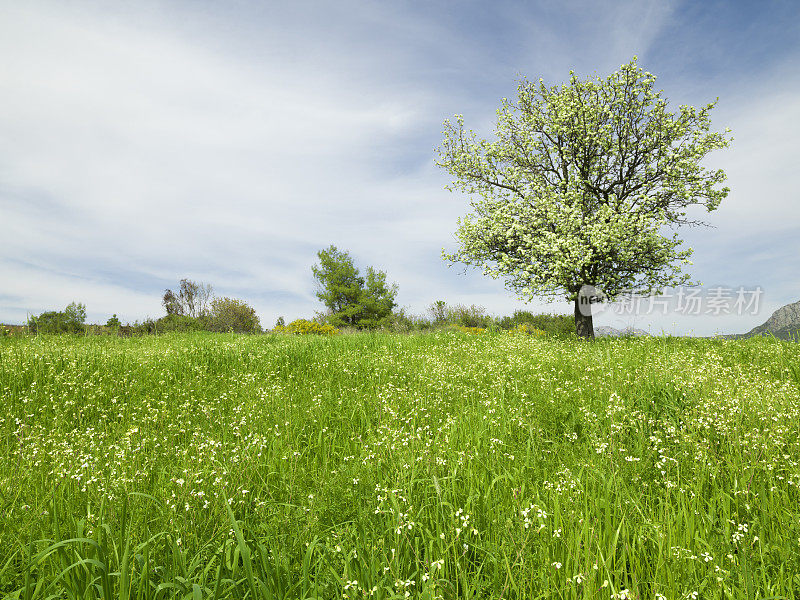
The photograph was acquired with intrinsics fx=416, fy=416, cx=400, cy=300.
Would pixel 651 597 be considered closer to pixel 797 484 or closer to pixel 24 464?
pixel 797 484

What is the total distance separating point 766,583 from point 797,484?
1.46 metres

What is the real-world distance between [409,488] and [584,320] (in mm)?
17969

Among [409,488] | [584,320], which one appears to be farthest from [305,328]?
[409,488]

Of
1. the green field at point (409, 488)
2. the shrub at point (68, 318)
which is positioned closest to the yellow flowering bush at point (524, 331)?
the green field at point (409, 488)

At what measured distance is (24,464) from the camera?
5012mm

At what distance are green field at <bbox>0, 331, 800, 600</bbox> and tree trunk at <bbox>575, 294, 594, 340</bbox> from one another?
34.9 feet

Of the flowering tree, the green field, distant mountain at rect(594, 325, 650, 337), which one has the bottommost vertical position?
the green field

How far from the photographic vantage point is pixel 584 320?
19484 millimetres

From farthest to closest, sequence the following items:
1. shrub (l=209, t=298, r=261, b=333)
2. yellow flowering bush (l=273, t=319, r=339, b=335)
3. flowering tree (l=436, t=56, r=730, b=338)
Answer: shrub (l=209, t=298, r=261, b=333)
yellow flowering bush (l=273, t=319, r=339, b=335)
flowering tree (l=436, t=56, r=730, b=338)

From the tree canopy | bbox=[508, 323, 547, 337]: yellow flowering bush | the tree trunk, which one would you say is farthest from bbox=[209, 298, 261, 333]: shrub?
the tree trunk

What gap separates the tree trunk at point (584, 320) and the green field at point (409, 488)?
34.9 feet

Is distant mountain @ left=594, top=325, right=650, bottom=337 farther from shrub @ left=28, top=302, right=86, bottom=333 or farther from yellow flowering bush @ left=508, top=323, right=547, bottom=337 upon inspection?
shrub @ left=28, top=302, right=86, bottom=333

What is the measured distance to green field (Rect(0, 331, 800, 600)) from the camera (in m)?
2.83

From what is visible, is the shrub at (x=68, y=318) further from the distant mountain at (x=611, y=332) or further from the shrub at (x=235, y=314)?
the distant mountain at (x=611, y=332)
